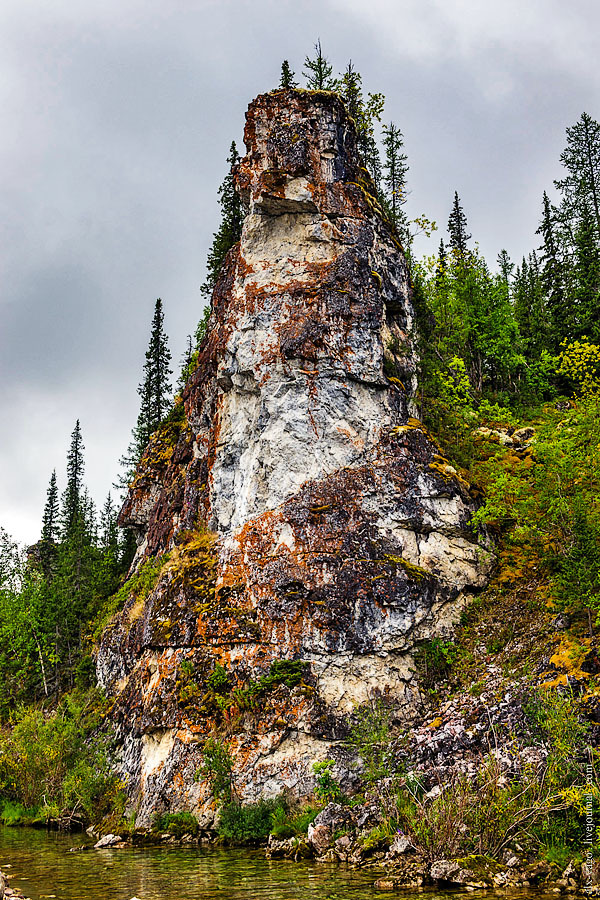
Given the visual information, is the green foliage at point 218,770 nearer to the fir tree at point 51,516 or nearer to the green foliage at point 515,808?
the green foliage at point 515,808

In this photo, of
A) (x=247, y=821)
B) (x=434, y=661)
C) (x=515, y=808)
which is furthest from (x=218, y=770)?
(x=515, y=808)

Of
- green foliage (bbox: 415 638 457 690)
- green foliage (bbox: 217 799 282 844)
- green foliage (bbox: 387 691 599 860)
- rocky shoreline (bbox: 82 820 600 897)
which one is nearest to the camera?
rocky shoreline (bbox: 82 820 600 897)

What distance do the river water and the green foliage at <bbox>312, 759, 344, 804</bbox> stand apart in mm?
2519

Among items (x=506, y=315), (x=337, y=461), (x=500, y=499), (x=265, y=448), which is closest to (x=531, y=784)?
(x=500, y=499)

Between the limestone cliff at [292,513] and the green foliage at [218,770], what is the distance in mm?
418

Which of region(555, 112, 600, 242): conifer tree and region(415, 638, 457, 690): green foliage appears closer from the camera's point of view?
region(415, 638, 457, 690): green foliage

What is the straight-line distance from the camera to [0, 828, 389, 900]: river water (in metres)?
14.4

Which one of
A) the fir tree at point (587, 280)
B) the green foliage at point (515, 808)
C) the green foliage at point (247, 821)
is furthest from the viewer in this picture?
the fir tree at point (587, 280)

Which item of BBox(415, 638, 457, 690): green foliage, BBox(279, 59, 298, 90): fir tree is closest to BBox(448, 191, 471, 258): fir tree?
BBox(279, 59, 298, 90): fir tree

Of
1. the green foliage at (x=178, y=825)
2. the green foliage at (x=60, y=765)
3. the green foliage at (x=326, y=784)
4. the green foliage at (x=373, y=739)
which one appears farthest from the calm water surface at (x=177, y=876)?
the green foliage at (x=60, y=765)

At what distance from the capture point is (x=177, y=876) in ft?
56.1

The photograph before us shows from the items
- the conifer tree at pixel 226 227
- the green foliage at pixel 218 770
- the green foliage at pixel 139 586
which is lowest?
the green foliage at pixel 218 770

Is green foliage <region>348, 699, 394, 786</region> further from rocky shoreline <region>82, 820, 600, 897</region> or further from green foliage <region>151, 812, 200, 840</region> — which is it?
green foliage <region>151, 812, 200, 840</region>

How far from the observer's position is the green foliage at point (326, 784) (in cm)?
2195
